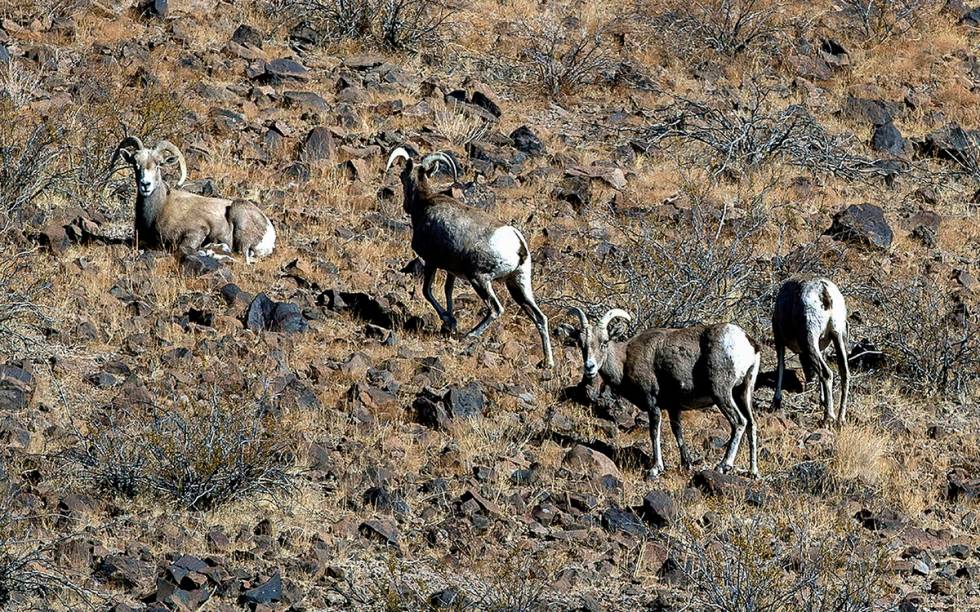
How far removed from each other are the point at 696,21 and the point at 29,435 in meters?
12.7

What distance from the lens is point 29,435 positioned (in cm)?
955

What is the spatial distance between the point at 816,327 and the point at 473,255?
265cm

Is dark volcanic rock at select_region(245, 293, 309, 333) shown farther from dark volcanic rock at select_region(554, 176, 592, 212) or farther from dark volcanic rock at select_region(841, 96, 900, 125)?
dark volcanic rock at select_region(841, 96, 900, 125)

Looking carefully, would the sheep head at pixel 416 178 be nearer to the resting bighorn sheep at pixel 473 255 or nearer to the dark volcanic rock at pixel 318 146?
the resting bighorn sheep at pixel 473 255

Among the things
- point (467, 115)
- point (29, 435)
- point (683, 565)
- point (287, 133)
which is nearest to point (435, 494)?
point (683, 565)

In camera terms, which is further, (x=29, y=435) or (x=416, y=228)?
(x=416, y=228)

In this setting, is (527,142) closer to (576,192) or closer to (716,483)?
(576,192)

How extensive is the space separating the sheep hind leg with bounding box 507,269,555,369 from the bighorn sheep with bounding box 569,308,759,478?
1719 mm

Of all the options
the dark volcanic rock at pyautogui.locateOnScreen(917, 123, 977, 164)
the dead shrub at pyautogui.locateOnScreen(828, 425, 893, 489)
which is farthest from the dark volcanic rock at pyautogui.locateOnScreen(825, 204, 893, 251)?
the dead shrub at pyautogui.locateOnScreen(828, 425, 893, 489)

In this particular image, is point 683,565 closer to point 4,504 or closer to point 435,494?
point 435,494

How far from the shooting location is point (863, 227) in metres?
15.1

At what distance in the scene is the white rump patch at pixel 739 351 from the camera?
9852mm

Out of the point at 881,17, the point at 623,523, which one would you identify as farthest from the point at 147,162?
the point at 881,17

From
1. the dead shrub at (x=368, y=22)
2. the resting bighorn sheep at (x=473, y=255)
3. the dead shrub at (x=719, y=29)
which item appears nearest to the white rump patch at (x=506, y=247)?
the resting bighorn sheep at (x=473, y=255)
